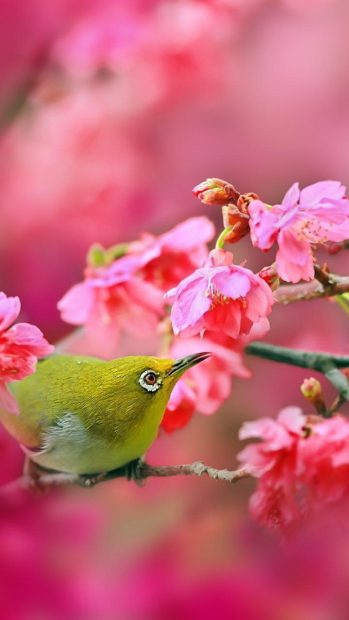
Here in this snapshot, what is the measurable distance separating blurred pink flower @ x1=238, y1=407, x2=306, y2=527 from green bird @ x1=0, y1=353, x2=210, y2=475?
4 centimetres

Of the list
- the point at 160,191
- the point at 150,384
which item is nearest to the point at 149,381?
the point at 150,384

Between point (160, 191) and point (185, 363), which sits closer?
point (185, 363)

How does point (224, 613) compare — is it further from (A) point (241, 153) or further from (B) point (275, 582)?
(A) point (241, 153)

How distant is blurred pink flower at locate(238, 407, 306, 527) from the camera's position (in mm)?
Answer: 278

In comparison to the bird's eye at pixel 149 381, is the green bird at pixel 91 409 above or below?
below

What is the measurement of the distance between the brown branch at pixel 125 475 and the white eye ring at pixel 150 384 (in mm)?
24

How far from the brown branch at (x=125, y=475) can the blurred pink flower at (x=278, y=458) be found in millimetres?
16

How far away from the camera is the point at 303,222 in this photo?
240mm

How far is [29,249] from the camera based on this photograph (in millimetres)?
388

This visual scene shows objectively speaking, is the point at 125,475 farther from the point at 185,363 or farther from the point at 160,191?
the point at 160,191

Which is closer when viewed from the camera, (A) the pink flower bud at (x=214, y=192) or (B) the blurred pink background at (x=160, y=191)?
(A) the pink flower bud at (x=214, y=192)

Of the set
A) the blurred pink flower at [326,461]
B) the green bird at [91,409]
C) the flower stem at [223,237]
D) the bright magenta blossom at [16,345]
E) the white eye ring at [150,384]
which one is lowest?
the blurred pink flower at [326,461]

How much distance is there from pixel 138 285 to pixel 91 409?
58mm

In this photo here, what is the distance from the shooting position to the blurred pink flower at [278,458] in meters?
0.28
